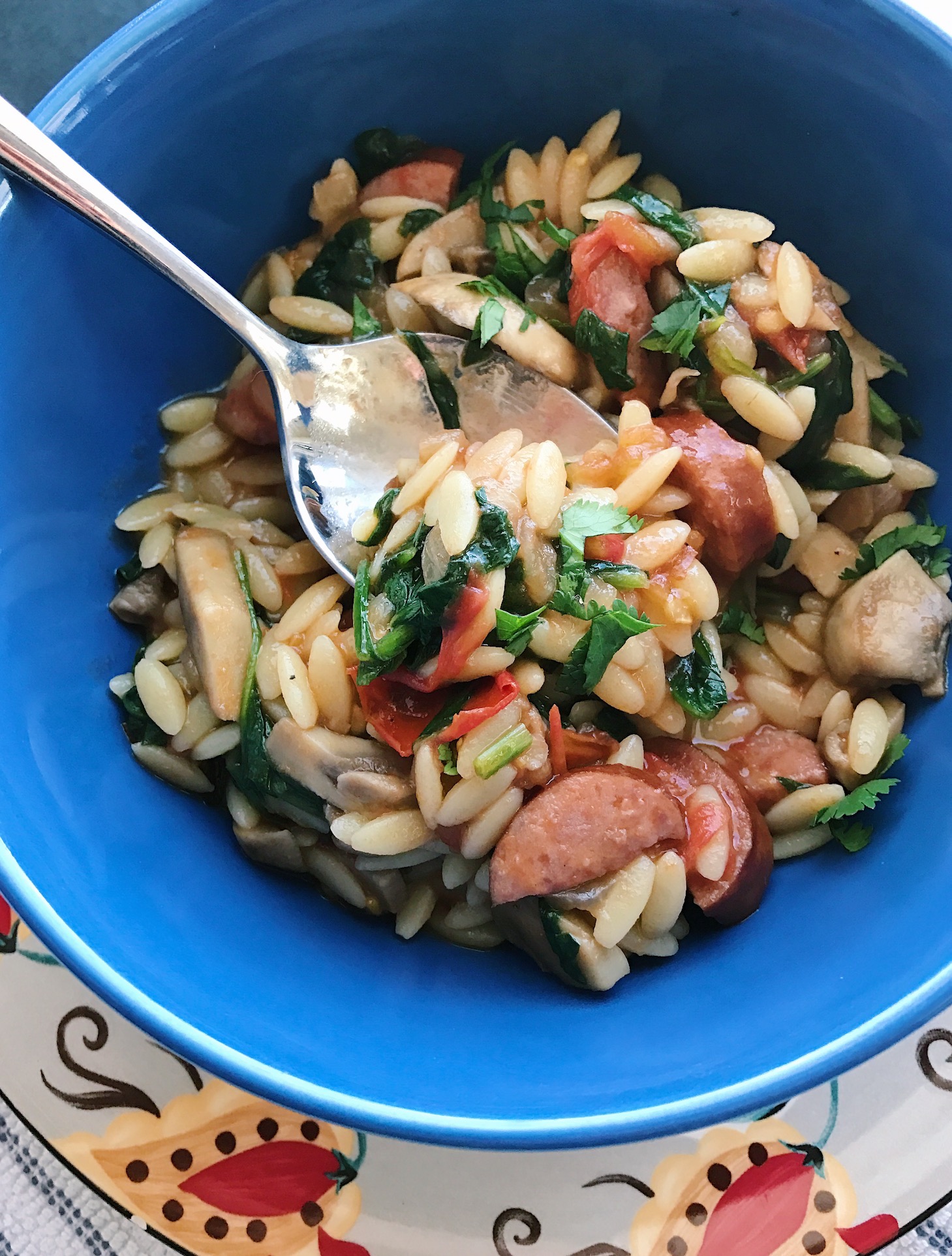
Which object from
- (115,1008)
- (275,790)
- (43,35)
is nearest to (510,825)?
(275,790)

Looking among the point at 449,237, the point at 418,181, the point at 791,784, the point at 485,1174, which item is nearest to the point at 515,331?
the point at 449,237

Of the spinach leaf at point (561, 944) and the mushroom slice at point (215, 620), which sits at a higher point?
the spinach leaf at point (561, 944)

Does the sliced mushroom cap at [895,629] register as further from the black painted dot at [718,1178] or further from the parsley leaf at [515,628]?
the black painted dot at [718,1178]

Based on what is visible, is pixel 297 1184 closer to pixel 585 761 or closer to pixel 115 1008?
pixel 115 1008

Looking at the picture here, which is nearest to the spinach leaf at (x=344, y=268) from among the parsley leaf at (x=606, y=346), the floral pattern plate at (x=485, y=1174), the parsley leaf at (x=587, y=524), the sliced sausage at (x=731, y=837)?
the parsley leaf at (x=606, y=346)

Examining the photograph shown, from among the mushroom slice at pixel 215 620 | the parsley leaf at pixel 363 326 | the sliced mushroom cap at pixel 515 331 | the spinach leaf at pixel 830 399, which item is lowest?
the mushroom slice at pixel 215 620

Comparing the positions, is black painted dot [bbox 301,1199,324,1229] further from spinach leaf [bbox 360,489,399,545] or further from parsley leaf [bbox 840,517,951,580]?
parsley leaf [bbox 840,517,951,580]

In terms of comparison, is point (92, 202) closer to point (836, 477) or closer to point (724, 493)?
point (724, 493)

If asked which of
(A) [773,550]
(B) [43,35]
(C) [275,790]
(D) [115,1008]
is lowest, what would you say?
(D) [115,1008]

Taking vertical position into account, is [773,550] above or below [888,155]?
below
